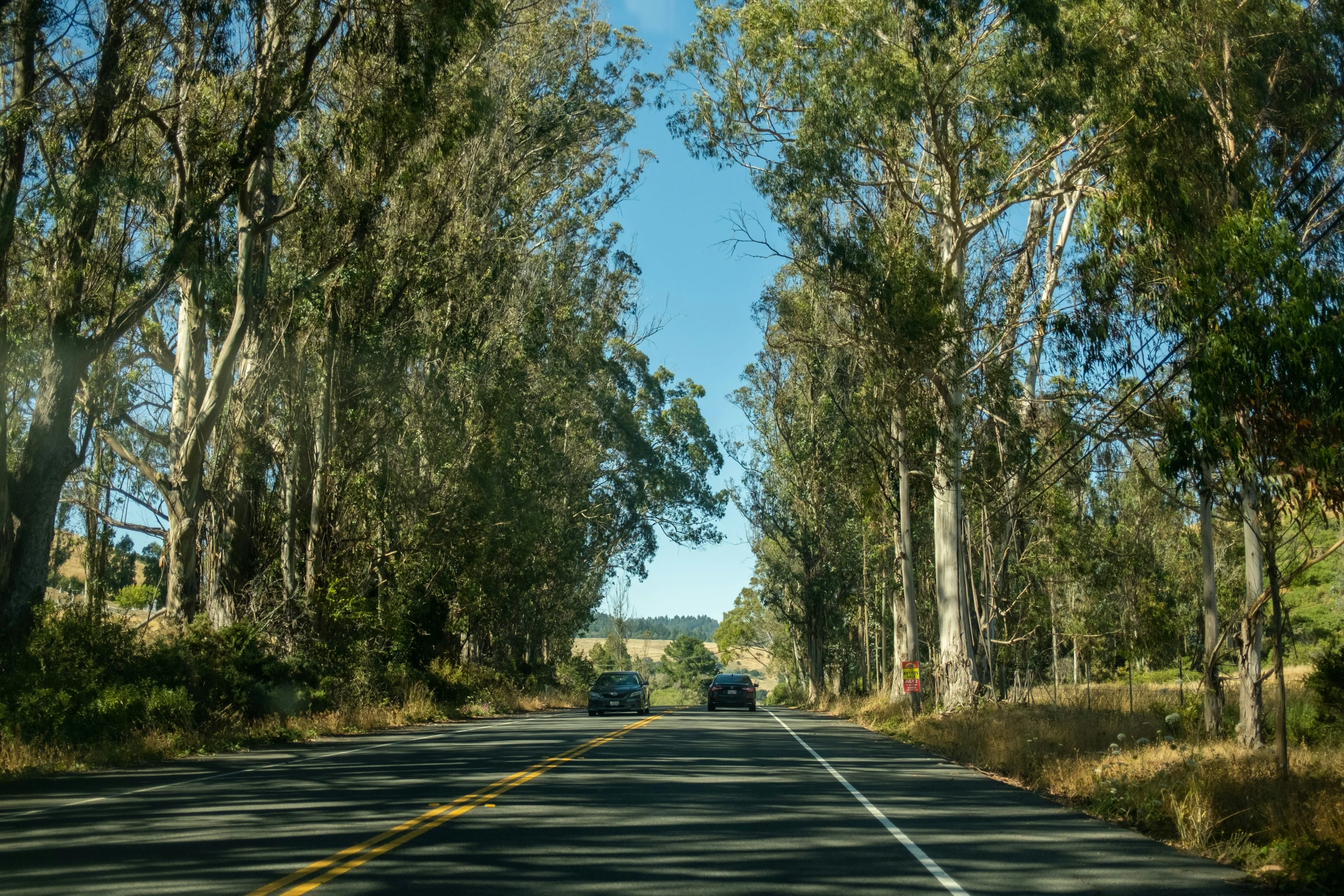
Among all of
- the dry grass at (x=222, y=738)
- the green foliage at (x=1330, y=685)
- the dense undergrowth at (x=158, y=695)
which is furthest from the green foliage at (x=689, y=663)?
the green foliage at (x=1330, y=685)

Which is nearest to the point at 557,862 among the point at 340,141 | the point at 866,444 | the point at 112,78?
the point at 112,78

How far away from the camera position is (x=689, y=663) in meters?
145

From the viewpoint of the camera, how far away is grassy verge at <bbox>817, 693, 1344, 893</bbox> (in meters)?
9.39

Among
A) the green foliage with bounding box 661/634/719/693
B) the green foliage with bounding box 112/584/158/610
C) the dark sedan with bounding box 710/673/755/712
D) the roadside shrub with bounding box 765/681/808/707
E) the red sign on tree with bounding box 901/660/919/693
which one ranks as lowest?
the green foliage with bounding box 661/634/719/693

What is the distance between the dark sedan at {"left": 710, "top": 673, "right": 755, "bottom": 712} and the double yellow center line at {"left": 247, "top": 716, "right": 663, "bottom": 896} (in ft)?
90.6

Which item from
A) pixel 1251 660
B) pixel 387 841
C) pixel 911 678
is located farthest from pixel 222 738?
pixel 1251 660

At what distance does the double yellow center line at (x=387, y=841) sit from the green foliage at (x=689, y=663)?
120m

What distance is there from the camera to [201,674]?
72.3ft

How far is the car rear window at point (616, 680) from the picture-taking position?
38.6 metres

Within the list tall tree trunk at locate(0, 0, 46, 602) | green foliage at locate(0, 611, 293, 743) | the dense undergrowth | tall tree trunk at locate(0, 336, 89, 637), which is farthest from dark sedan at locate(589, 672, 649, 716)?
tall tree trunk at locate(0, 0, 46, 602)

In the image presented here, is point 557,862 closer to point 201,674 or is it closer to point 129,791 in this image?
point 129,791

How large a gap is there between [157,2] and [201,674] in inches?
465

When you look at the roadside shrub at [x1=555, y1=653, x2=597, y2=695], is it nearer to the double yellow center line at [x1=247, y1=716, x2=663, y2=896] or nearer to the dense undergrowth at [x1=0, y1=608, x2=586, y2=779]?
the dense undergrowth at [x1=0, y1=608, x2=586, y2=779]

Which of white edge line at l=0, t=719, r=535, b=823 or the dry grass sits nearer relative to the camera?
white edge line at l=0, t=719, r=535, b=823
